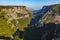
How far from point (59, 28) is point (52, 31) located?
22 centimetres

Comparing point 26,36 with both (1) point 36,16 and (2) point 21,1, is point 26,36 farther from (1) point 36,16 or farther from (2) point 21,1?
(2) point 21,1

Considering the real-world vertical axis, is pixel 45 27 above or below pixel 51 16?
below

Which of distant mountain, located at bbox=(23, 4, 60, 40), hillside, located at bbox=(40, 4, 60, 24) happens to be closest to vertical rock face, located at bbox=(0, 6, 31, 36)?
distant mountain, located at bbox=(23, 4, 60, 40)

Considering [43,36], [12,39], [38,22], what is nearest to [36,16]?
[38,22]

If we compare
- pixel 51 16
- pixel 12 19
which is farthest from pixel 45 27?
pixel 12 19

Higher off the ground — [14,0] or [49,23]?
[14,0]

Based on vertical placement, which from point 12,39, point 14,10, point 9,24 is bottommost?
point 12,39

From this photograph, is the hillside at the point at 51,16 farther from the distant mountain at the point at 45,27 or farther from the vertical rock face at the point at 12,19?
the vertical rock face at the point at 12,19

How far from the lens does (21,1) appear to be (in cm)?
529

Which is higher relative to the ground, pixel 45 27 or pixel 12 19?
pixel 12 19

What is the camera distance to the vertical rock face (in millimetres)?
5145

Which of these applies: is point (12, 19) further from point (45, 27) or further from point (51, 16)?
point (51, 16)

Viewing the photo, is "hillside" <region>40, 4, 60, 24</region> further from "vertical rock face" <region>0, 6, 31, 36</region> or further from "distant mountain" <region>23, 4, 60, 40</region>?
"vertical rock face" <region>0, 6, 31, 36</region>

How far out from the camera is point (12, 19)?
5.22 meters
